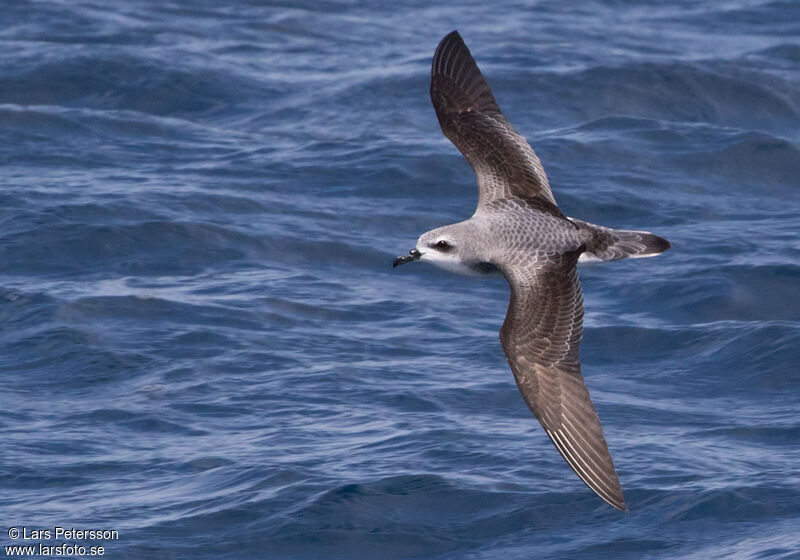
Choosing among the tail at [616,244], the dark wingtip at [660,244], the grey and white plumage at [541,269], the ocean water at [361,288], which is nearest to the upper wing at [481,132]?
the grey and white plumage at [541,269]

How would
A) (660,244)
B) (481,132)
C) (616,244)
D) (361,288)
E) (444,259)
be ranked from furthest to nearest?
(361,288)
(481,132)
(660,244)
(616,244)
(444,259)

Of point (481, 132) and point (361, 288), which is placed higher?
point (481, 132)

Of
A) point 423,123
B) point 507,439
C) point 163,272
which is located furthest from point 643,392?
point 423,123

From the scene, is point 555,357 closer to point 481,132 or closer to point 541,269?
point 541,269

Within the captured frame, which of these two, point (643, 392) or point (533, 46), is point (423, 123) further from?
point (643, 392)

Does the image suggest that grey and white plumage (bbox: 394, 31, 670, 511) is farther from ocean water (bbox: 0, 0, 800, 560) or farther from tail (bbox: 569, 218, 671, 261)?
ocean water (bbox: 0, 0, 800, 560)

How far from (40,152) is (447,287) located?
5.54 metres

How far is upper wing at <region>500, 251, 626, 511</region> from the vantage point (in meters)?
8.98

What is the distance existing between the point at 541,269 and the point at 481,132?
163 cm

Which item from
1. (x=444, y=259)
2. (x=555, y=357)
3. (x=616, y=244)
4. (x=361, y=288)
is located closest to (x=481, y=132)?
(x=616, y=244)

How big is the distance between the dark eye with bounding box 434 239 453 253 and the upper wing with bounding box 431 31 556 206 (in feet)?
3.20

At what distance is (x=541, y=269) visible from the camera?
9594 millimetres

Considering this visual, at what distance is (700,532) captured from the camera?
32.4 feet

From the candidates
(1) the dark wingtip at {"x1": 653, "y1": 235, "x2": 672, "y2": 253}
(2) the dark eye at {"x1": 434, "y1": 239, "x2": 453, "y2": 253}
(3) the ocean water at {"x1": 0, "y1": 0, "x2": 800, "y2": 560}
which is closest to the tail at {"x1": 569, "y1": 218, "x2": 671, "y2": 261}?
(1) the dark wingtip at {"x1": 653, "y1": 235, "x2": 672, "y2": 253}
